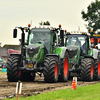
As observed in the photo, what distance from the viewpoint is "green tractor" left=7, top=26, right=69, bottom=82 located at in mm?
18297

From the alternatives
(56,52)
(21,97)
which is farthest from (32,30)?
(21,97)

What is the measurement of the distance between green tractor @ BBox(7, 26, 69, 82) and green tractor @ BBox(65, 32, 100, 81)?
1871 mm

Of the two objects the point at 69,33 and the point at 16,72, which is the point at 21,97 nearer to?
the point at 16,72

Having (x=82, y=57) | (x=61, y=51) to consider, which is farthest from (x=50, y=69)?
(x=82, y=57)

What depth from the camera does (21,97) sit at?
11.5 meters

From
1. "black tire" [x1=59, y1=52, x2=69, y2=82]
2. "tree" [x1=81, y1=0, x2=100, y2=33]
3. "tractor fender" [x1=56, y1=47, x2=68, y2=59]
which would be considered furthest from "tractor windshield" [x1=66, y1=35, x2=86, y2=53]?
"tree" [x1=81, y1=0, x2=100, y2=33]

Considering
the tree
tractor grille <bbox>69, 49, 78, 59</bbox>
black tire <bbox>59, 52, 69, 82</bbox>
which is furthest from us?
the tree

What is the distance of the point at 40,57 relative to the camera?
62.3 feet

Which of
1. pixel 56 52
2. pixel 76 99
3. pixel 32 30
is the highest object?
pixel 32 30

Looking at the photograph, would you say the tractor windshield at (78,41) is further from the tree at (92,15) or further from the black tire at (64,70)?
the tree at (92,15)

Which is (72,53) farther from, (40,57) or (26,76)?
(40,57)

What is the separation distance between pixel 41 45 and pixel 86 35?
6.06 m

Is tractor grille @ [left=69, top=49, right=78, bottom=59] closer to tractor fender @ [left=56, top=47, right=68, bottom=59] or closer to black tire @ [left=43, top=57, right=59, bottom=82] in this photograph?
tractor fender @ [left=56, top=47, right=68, bottom=59]

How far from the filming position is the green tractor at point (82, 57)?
71.6 ft
